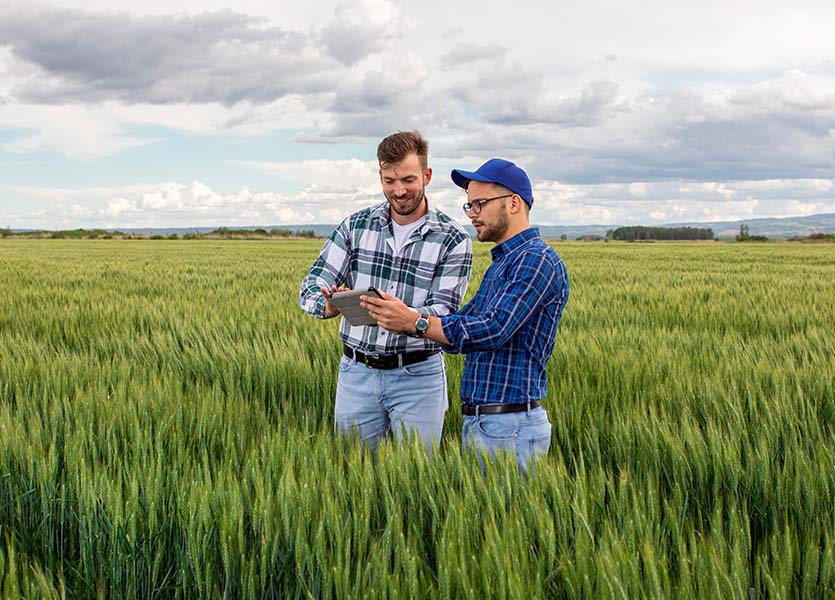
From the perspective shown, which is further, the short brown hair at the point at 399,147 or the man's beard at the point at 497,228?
the short brown hair at the point at 399,147

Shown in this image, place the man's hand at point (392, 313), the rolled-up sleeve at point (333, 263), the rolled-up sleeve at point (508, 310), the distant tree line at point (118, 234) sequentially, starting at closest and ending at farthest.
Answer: the rolled-up sleeve at point (508, 310), the man's hand at point (392, 313), the rolled-up sleeve at point (333, 263), the distant tree line at point (118, 234)

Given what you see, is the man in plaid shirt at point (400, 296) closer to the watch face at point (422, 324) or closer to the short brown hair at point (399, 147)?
the short brown hair at point (399, 147)

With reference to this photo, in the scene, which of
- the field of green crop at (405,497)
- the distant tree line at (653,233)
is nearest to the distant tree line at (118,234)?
the distant tree line at (653,233)

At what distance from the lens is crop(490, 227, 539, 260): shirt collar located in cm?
243

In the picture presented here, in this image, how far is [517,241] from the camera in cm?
244

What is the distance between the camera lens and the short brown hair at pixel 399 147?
2629 mm

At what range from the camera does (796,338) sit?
5660 millimetres

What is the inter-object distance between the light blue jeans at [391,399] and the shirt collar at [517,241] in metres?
0.68

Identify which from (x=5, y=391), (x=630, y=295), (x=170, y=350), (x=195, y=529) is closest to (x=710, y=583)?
(x=195, y=529)

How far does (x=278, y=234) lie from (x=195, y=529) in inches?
3291

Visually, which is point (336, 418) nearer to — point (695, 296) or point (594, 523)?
point (594, 523)

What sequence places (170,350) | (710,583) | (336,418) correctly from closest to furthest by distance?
(710,583)
(336,418)
(170,350)

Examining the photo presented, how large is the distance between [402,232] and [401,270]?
0.17 meters

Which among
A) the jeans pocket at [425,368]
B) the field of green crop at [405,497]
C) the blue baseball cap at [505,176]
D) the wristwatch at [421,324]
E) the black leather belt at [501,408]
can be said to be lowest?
the field of green crop at [405,497]
